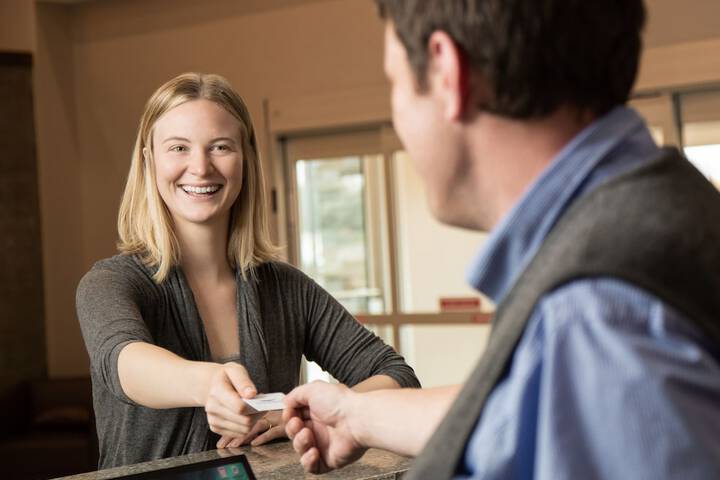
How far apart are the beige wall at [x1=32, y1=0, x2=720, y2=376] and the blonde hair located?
13.0ft

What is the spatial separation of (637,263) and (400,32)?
1.11 ft

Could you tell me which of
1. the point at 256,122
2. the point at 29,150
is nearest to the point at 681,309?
the point at 256,122

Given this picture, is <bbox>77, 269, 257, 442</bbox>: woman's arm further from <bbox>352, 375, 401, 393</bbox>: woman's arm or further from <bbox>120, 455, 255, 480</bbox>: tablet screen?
<bbox>352, 375, 401, 393</bbox>: woman's arm

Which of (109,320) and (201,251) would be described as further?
(201,251)

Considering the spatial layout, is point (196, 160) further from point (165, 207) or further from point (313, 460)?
point (313, 460)

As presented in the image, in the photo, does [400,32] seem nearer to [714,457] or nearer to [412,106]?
[412,106]

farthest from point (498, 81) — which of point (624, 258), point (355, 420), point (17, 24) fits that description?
point (17, 24)

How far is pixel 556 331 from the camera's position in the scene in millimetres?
739

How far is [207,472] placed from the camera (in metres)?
1.51

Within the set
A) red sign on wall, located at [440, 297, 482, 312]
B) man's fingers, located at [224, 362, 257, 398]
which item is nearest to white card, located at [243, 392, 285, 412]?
man's fingers, located at [224, 362, 257, 398]

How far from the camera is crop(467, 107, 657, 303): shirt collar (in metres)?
0.84

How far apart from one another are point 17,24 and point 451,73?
669cm

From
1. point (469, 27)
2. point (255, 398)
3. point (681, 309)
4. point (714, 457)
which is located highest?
point (469, 27)

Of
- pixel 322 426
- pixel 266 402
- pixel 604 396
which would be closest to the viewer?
pixel 604 396
